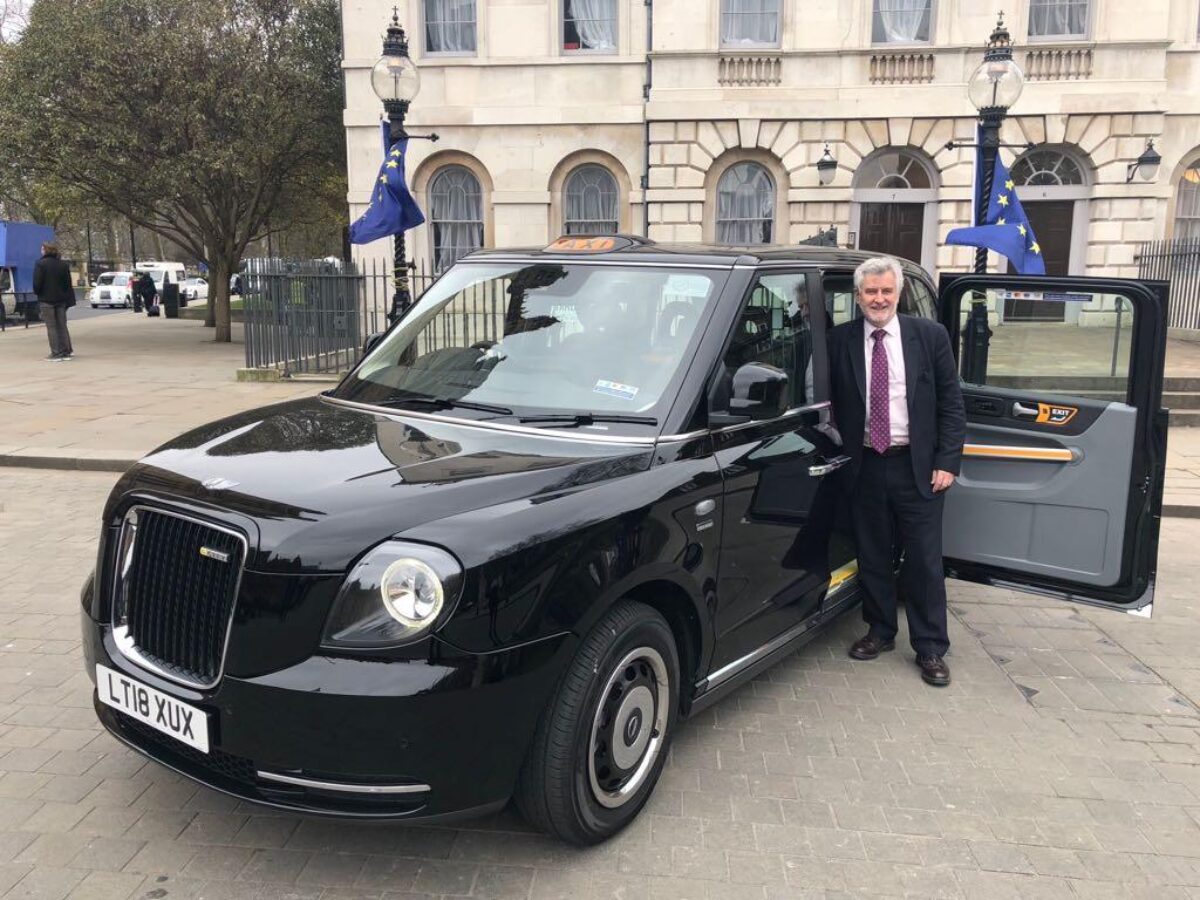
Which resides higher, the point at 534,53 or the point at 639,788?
the point at 534,53

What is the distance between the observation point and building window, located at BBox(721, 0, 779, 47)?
1997 cm

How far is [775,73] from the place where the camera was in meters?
20.0

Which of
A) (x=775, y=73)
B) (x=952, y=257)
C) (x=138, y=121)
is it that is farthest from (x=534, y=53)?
(x=952, y=257)

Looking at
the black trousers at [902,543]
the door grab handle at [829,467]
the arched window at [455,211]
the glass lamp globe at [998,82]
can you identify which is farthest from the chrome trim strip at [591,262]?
the arched window at [455,211]

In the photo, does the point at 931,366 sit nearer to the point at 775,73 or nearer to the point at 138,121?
the point at 775,73

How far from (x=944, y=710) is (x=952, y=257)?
1768 centimetres

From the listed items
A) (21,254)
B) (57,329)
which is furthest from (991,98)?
(21,254)

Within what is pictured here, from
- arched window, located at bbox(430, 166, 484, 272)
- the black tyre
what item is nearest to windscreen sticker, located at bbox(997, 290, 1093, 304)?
the black tyre

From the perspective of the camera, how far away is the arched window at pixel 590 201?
21.2 meters

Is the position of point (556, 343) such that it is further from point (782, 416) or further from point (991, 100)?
point (991, 100)

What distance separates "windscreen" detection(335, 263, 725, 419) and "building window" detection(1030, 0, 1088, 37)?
19862mm

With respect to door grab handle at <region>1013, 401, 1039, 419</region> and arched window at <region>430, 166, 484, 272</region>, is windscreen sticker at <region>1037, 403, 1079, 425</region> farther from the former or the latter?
arched window at <region>430, 166, 484, 272</region>

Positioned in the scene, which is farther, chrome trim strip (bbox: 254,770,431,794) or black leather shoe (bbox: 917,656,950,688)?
black leather shoe (bbox: 917,656,950,688)

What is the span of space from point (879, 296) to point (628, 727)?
7.32ft
